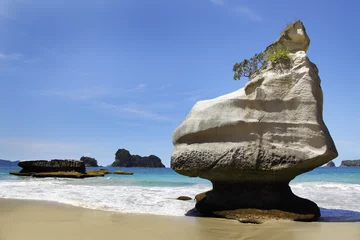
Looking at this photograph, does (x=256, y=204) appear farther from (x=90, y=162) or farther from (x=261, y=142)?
(x=90, y=162)

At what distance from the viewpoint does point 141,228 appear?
695 centimetres

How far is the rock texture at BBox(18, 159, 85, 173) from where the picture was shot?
119 feet

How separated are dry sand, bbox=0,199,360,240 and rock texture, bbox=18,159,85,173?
28738mm

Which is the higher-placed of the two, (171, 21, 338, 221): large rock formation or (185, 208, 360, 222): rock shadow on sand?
(171, 21, 338, 221): large rock formation

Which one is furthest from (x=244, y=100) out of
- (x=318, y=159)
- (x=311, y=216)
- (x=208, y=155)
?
(x=311, y=216)

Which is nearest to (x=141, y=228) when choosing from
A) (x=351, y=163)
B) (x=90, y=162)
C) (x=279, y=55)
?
(x=279, y=55)

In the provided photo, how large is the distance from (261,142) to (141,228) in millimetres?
3643

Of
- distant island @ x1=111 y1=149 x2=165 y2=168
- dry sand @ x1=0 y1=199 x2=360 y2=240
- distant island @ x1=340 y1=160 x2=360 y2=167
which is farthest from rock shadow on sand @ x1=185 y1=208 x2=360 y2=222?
distant island @ x1=340 y1=160 x2=360 y2=167

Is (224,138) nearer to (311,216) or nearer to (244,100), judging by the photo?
(244,100)

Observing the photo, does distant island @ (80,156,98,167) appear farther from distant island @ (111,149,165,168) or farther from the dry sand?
the dry sand

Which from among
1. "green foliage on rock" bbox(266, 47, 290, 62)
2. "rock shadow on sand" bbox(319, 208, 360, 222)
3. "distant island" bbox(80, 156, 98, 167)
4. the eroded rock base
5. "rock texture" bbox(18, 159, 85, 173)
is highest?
"green foliage on rock" bbox(266, 47, 290, 62)

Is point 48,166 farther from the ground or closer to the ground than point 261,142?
closer to the ground

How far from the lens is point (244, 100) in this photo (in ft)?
29.2

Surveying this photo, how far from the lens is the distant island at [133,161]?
100250mm
